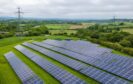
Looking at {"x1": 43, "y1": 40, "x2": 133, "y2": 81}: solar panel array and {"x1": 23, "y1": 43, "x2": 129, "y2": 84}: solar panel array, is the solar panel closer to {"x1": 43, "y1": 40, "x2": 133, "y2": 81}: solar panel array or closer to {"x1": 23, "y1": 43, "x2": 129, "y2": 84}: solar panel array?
{"x1": 43, "y1": 40, "x2": 133, "y2": 81}: solar panel array

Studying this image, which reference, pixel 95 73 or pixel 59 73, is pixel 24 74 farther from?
pixel 95 73

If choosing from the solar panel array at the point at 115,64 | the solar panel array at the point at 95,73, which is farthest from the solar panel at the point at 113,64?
the solar panel array at the point at 95,73

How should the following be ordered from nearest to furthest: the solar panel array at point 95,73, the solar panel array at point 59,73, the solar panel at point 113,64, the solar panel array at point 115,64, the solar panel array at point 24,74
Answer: the solar panel array at point 95,73
the solar panel array at point 59,73
the solar panel array at point 24,74
the solar panel array at point 115,64
the solar panel at point 113,64

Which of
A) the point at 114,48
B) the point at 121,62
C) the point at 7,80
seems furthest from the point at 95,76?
the point at 114,48

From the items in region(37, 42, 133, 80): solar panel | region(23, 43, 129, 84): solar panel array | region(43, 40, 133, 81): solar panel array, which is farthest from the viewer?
region(37, 42, 133, 80): solar panel

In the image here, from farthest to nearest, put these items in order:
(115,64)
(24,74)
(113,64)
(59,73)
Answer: (113,64)
(115,64)
(24,74)
(59,73)

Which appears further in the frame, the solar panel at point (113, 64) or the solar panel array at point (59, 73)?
the solar panel at point (113, 64)

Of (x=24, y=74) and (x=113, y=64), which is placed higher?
(x=113, y=64)

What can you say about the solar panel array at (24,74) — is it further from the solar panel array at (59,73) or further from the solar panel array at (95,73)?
the solar panel array at (95,73)

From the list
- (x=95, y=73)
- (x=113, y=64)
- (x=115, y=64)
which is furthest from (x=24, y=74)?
(x=115, y=64)

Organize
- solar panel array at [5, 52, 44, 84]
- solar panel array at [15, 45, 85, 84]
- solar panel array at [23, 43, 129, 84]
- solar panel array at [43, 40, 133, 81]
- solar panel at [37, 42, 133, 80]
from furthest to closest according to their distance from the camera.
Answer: solar panel at [37, 42, 133, 80] < solar panel array at [43, 40, 133, 81] < solar panel array at [5, 52, 44, 84] < solar panel array at [15, 45, 85, 84] < solar panel array at [23, 43, 129, 84]

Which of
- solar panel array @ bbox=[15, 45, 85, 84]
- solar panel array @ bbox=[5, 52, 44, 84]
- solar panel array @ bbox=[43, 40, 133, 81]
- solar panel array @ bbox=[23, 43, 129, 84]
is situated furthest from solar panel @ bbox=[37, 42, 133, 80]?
solar panel array @ bbox=[5, 52, 44, 84]
